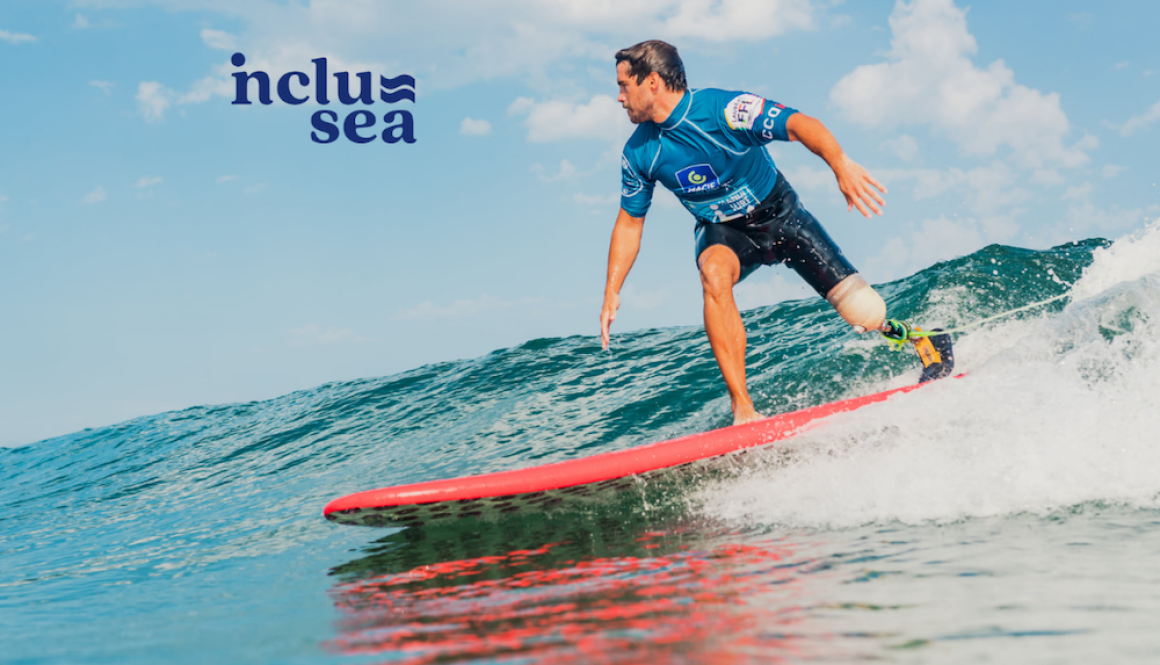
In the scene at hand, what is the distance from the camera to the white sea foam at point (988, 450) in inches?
145

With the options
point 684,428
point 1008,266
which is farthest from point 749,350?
point 1008,266

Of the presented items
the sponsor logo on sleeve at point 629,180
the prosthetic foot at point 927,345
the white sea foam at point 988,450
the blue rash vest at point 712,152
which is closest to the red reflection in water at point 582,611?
the white sea foam at point 988,450

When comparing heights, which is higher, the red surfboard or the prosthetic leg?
the prosthetic leg

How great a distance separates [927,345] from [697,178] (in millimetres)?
2091

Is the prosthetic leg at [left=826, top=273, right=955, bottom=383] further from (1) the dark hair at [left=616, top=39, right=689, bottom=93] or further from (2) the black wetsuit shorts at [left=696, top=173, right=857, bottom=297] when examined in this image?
(1) the dark hair at [left=616, top=39, right=689, bottom=93]

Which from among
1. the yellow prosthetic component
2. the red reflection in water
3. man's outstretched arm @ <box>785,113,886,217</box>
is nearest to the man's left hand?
man's outstretched arm @ <box>785,113,886,217</box>

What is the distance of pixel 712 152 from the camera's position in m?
4.82

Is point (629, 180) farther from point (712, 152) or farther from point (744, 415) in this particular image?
point (744, 415)

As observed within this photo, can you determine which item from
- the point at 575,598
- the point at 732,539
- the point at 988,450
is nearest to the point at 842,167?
the point at 988,450

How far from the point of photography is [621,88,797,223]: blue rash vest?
4.75 m

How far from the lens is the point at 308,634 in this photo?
8.41 feet

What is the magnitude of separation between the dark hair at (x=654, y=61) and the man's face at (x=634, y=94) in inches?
1.0

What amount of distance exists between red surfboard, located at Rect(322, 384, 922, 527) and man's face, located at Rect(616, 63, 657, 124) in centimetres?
201

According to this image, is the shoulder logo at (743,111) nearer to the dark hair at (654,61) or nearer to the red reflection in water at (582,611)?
the dark hair at (654,61)
